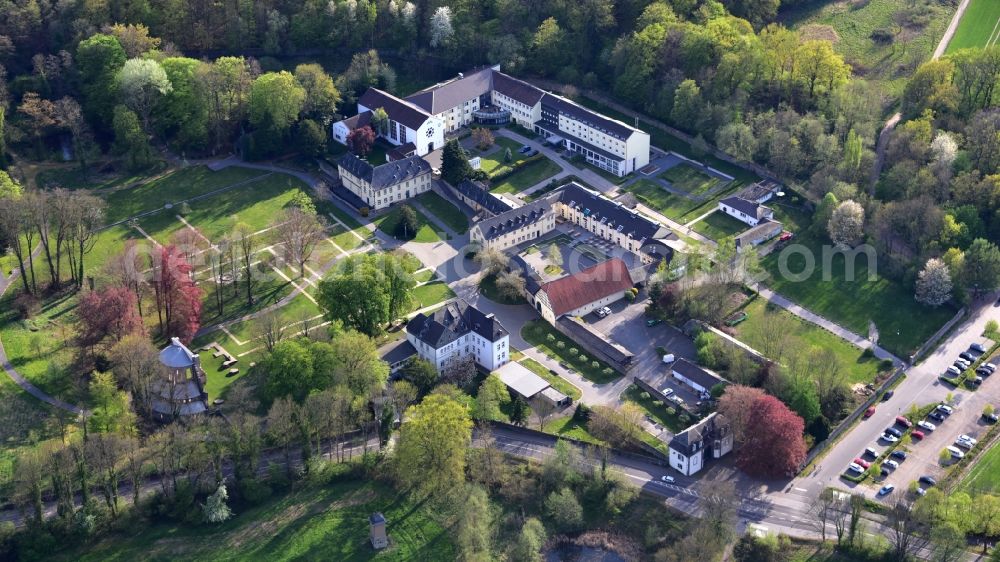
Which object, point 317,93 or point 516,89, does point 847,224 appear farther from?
point 317,93

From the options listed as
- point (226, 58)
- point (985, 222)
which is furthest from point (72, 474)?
point (985, 222)

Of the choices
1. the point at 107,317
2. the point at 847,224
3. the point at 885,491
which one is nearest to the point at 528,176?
the point at 847,224

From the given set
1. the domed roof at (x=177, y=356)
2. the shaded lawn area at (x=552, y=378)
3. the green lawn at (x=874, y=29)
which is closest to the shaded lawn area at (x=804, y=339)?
the shaded lawn area at (x=552, y=378)

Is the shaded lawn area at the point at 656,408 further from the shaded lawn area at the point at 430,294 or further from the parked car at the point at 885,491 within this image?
the shaded lawn area at the point at 430,294

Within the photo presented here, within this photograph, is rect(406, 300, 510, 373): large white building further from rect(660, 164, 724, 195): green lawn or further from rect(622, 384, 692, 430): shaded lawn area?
rect(660, 164, 724, 195): green lawn

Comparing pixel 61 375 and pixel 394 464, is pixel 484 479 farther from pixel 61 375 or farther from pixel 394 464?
pixel 61 375

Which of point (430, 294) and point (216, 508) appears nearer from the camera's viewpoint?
point (216, 508)
